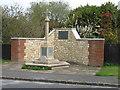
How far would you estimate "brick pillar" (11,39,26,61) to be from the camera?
19562mm

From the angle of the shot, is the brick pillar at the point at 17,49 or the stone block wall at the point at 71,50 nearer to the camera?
the stone block wall at the point at 71,50

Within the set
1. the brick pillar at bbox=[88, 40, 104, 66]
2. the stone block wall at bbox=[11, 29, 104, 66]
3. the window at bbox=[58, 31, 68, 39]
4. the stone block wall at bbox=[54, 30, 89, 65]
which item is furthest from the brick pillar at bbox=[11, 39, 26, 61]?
the brick pillar at bbox=[88, 40, 104, 66]

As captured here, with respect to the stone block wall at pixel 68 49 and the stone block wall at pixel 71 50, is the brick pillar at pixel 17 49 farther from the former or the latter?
the stone block wall at pixel 71 50

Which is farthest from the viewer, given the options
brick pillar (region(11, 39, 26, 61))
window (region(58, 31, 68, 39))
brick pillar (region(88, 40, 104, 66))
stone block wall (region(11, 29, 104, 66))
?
window (region(58, 31, 68, 39))

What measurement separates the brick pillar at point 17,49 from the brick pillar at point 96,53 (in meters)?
5.70

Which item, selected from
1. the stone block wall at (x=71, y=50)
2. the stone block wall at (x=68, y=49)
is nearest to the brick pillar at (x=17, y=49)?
the stone block wall at (x=68, y=49)

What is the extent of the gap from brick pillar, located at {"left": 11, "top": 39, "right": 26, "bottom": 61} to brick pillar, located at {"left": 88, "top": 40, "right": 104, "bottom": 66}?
18.7 feet

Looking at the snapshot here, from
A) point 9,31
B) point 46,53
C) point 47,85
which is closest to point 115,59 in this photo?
point 46,53

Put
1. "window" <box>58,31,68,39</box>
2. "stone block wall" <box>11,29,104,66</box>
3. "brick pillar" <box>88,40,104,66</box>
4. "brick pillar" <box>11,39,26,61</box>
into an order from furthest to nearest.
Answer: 1. "window" <box>58,31,68,39</box>
2. "brick pillar" <box>11,39,26,61</box>
3. "stone block wall" <box>11,29,104,66</box>
4. "brick pillar" <box>88,40,104,66</box>

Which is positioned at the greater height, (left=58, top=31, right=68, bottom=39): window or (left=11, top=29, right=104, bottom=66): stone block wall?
(left=58, top=31, right=68, bottom=39): window

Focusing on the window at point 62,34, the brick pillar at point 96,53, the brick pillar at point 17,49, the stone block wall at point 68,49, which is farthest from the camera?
the window at point 62,34

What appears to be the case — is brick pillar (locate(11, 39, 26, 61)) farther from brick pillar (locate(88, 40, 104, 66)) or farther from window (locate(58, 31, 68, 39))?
brick pillar (locate(88, 40, 104, 66))

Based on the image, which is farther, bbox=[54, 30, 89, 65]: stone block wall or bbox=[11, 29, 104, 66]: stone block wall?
bbox=[54, 30, 89, 65]: stone block wall

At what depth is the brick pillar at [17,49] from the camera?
19.6 metres
